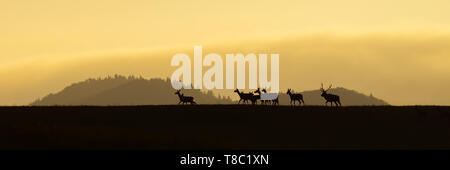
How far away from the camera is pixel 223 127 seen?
143ft

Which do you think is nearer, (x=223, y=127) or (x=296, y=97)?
(x=223, y=127)

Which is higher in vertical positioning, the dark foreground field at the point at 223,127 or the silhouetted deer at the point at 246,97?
the silhouetted deer at the point at 246,97

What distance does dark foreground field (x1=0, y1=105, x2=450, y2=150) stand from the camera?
122 feet

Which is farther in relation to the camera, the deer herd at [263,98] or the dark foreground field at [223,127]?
the deer herd at [263,98]

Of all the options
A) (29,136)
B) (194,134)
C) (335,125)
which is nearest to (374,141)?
(335,125)

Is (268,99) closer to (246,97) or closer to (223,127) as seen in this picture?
(246,97)

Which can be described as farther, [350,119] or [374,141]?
[350,119]

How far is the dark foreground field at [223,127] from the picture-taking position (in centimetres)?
3731

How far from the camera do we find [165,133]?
4072 cm

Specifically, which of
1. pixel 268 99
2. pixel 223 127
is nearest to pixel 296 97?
pixel 268 99
